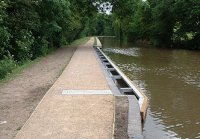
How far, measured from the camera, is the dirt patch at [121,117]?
709 centimetres

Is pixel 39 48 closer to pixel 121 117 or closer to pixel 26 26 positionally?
pixel 26 26

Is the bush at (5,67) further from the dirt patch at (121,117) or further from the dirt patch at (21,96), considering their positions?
the dirt patch at (121,117)

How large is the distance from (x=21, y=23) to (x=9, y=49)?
2.00 m

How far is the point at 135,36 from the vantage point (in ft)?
246

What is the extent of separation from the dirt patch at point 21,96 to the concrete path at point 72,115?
24cm

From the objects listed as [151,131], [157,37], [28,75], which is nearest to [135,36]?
[157,37]

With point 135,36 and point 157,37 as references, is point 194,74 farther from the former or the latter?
point 135,36

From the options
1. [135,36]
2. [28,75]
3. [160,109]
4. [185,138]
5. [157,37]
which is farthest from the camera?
[135,36]

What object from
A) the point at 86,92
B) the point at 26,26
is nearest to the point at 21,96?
the point at 86,92

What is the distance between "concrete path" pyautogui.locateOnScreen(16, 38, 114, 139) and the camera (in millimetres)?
6777

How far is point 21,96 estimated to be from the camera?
10.4m

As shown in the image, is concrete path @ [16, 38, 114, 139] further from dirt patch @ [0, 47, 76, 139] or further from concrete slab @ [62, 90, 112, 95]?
dirt patch @ [0, 47, 76, 139]

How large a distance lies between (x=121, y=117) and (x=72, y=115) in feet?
3.48

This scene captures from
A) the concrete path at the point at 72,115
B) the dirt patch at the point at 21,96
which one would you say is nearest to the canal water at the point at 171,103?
the concrete path at the point at 72,115
